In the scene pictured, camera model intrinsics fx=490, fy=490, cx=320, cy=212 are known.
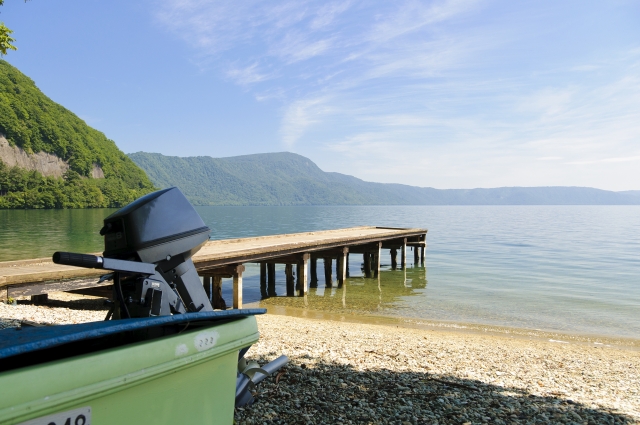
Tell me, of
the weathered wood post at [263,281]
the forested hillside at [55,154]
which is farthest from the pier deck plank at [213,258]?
the forested hillside at [55,154]

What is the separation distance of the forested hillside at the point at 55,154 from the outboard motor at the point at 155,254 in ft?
341

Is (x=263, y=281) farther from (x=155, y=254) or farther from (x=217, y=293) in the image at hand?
(x=155, y=254)

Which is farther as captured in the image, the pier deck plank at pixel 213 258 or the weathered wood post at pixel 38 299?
the weathered wood post at pixel 38 299

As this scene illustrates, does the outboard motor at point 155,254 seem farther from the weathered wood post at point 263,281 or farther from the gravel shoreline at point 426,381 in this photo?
the weathered wood post at point 263,281

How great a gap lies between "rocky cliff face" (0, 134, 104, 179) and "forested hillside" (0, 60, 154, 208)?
2.92 feet

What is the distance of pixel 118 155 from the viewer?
12550cm

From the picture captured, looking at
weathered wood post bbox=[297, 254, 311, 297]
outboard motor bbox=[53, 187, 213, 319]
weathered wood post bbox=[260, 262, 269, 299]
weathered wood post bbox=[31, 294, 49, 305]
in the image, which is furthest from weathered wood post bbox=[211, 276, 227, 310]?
outboard motor bbox=[53, 187, 213, 319]

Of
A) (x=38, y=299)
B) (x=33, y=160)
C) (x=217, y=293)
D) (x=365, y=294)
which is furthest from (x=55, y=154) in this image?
(x=38, y=299)

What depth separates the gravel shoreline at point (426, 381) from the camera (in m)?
5.09

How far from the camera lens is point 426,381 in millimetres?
6379

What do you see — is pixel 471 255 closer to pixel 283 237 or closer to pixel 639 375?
pixel 283 237

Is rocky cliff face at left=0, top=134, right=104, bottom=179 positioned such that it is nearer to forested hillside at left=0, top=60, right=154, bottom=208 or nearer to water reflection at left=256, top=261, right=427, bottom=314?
forested hillside at left=0, top=60, right=154, bottom=208

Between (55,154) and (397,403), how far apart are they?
11836 cm

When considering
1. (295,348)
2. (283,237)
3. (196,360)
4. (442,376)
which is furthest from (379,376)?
(283,237)
